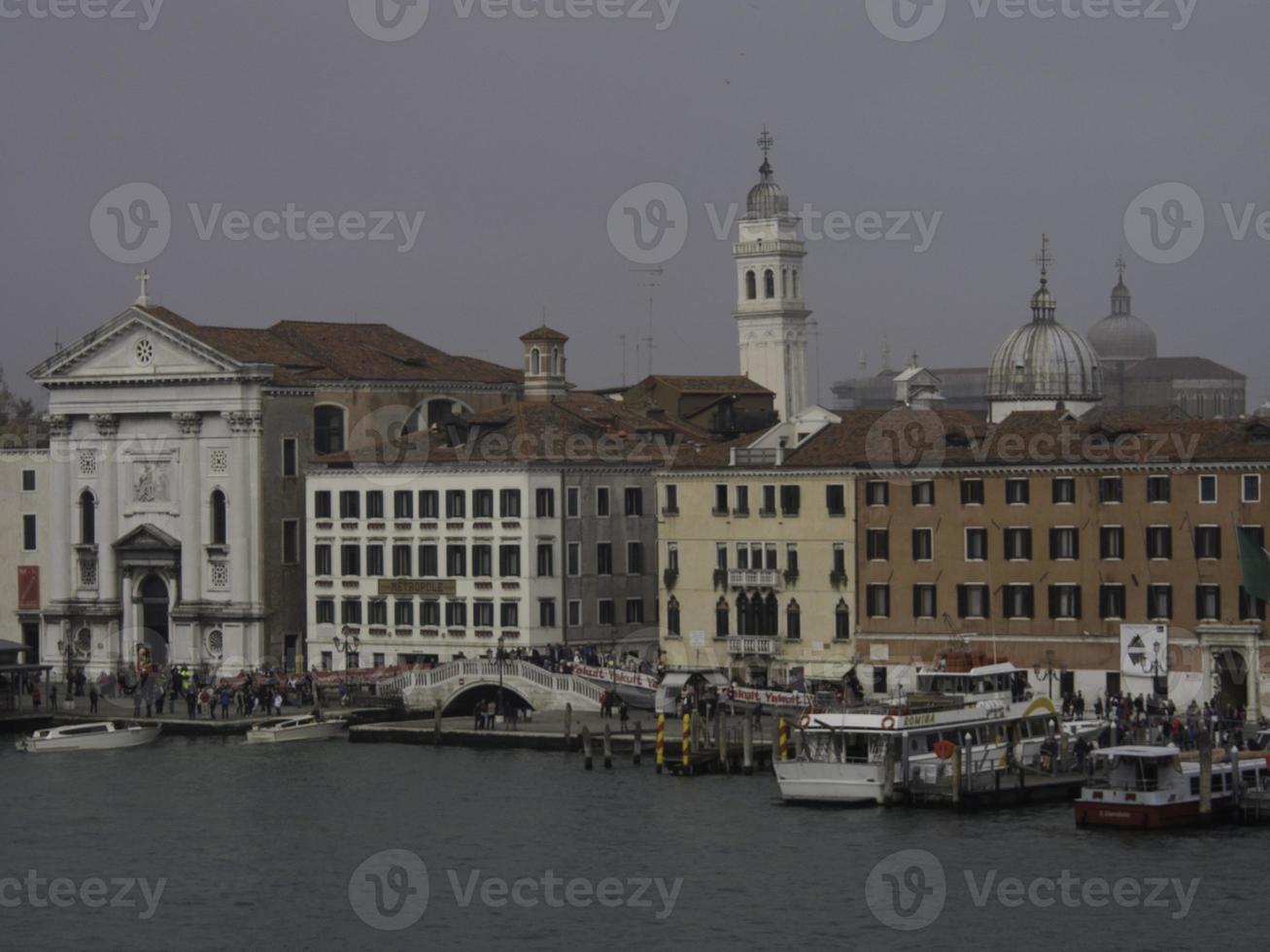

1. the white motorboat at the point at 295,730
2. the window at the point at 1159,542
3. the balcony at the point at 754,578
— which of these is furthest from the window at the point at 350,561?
the window at the point at 1159,542

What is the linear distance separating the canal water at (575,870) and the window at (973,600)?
32.7ft

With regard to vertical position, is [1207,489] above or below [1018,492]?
below

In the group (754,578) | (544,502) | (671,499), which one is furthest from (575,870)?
(544,502)

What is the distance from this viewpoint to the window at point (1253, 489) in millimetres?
65875

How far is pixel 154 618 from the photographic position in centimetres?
→ 8550

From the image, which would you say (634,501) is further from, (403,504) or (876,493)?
(876,493)

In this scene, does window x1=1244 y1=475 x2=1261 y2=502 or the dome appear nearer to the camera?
window x1=1244 y1=475 x2=1261 y2=502

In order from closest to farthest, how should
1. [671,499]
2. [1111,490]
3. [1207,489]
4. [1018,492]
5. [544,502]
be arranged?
[1207,489]
[1111,490]
[1018,492]
[671,499]
[544,502]

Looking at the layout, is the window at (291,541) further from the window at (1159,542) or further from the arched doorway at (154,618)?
the window at (1159,542)

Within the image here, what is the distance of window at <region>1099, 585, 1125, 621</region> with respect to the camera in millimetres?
67688

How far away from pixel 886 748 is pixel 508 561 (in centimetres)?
2077

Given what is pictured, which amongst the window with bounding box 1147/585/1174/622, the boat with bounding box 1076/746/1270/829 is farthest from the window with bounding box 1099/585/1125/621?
the boat with bounding box 1076/746/1270/829

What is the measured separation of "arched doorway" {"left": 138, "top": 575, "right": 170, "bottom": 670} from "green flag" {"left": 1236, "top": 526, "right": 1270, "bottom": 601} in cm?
3344

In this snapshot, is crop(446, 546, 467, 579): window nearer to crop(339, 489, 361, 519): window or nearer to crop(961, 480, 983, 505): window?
crop(339, 489, 361, 519): window
